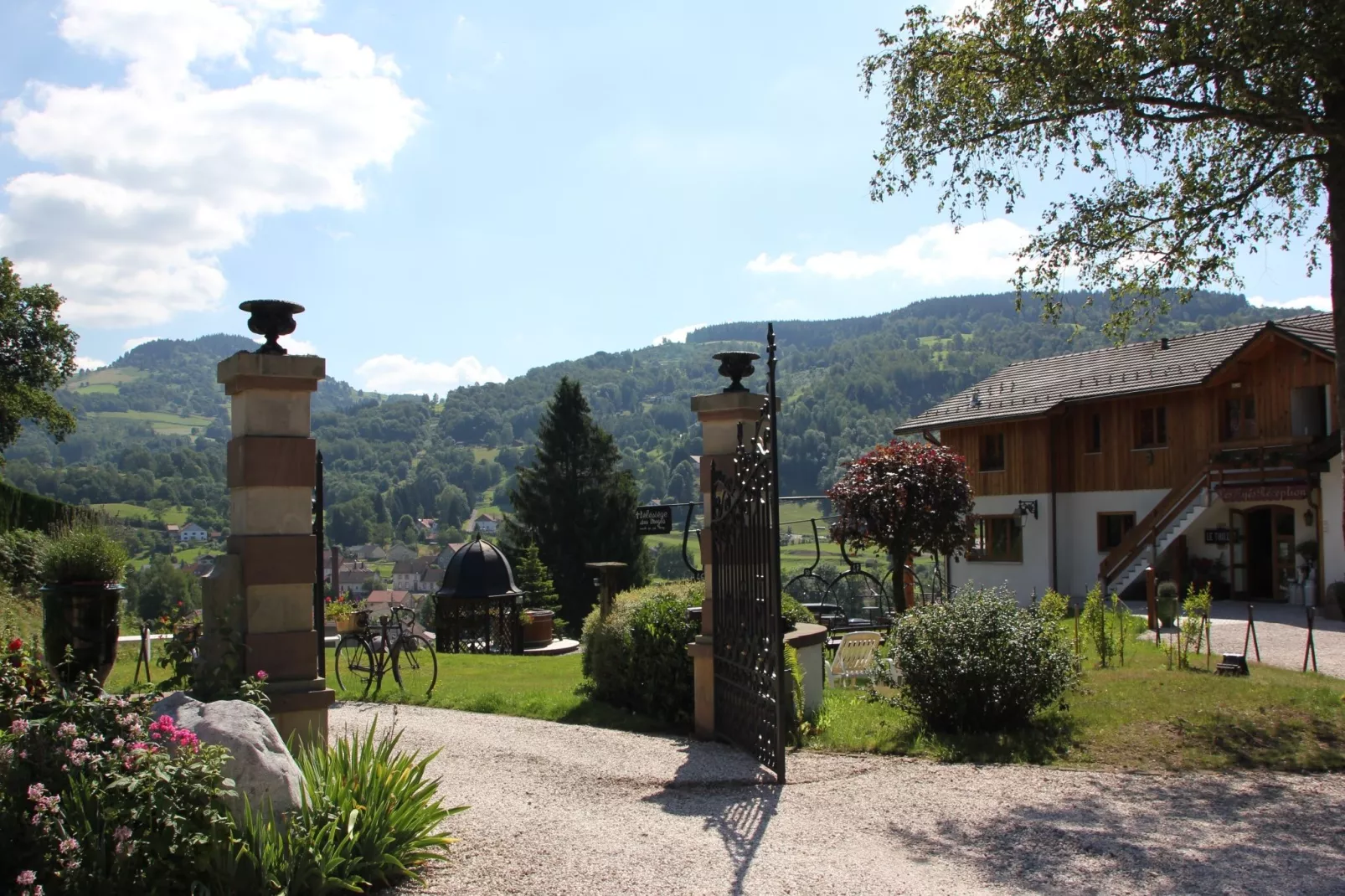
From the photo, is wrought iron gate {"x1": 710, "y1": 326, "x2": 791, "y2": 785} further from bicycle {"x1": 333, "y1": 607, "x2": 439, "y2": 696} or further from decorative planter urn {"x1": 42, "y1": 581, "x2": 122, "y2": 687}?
decorative planter urn {"x1": 42, "y1": 581, "x2": 122, "y2": 687}

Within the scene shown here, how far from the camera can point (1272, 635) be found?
16750mm

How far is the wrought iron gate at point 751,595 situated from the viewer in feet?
22.9

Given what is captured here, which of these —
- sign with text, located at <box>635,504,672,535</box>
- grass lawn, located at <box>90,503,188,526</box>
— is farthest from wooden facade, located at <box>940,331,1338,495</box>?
grass lawn, located at <box>90,503,188,526</box>

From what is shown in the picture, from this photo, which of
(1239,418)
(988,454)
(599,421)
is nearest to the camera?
(1239,418)

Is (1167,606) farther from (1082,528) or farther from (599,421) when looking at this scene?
(599,421)

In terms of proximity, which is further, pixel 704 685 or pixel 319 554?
pixel 704 685

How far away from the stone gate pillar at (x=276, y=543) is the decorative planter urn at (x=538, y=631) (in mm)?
15078

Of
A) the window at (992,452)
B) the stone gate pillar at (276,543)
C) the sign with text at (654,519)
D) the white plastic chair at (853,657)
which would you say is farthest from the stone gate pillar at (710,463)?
the window at (992,452)

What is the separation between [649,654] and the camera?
9.55 meters

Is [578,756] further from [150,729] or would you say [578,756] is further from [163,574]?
[163,574]

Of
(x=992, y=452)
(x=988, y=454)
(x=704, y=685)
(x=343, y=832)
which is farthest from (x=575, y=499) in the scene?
(x=343, y=832)

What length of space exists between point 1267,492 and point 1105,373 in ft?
23.1

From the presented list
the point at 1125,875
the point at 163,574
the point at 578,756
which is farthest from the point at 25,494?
the point at 1125,875

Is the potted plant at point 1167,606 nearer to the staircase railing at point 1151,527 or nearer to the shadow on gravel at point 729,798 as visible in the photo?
the staircase railing at point 1151,527
